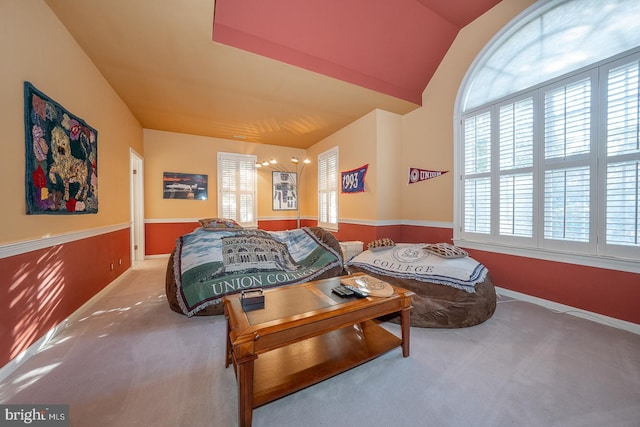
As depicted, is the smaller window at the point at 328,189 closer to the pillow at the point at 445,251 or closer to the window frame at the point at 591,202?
the pillow at the point at 445,251

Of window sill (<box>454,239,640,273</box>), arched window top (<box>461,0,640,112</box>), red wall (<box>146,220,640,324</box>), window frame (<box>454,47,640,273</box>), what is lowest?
red wall (<box>146,220,640,324</box>)

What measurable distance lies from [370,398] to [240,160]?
5.42 meters

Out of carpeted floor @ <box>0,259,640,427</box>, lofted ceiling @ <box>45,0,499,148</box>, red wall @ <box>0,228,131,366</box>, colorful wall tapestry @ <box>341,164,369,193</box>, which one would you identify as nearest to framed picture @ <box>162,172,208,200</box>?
lofted ceiling @ <box>45,0,499,148</box>

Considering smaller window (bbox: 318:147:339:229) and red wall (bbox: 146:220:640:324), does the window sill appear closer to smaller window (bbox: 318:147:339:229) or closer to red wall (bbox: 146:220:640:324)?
red wall (bbox: 146:220:640:324)

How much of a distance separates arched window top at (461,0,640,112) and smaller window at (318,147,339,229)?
8.70 ft

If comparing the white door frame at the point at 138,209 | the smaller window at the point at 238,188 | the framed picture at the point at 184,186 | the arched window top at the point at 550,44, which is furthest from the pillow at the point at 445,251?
the white door frame at the point at 138,209

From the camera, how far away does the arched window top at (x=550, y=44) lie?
204 centimetres

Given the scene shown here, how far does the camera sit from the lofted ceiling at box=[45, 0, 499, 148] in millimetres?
2154

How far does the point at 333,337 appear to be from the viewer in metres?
1.72

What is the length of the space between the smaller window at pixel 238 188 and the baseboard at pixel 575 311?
200 inches

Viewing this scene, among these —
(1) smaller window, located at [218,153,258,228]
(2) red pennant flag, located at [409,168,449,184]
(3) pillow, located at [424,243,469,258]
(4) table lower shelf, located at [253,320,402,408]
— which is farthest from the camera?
(1) smaller window, located at [218,153,258,228]

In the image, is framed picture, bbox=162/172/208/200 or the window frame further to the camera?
framed picture, bbox=162/172/208/200

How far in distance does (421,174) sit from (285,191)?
142 inches

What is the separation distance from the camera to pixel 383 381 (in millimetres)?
1405
